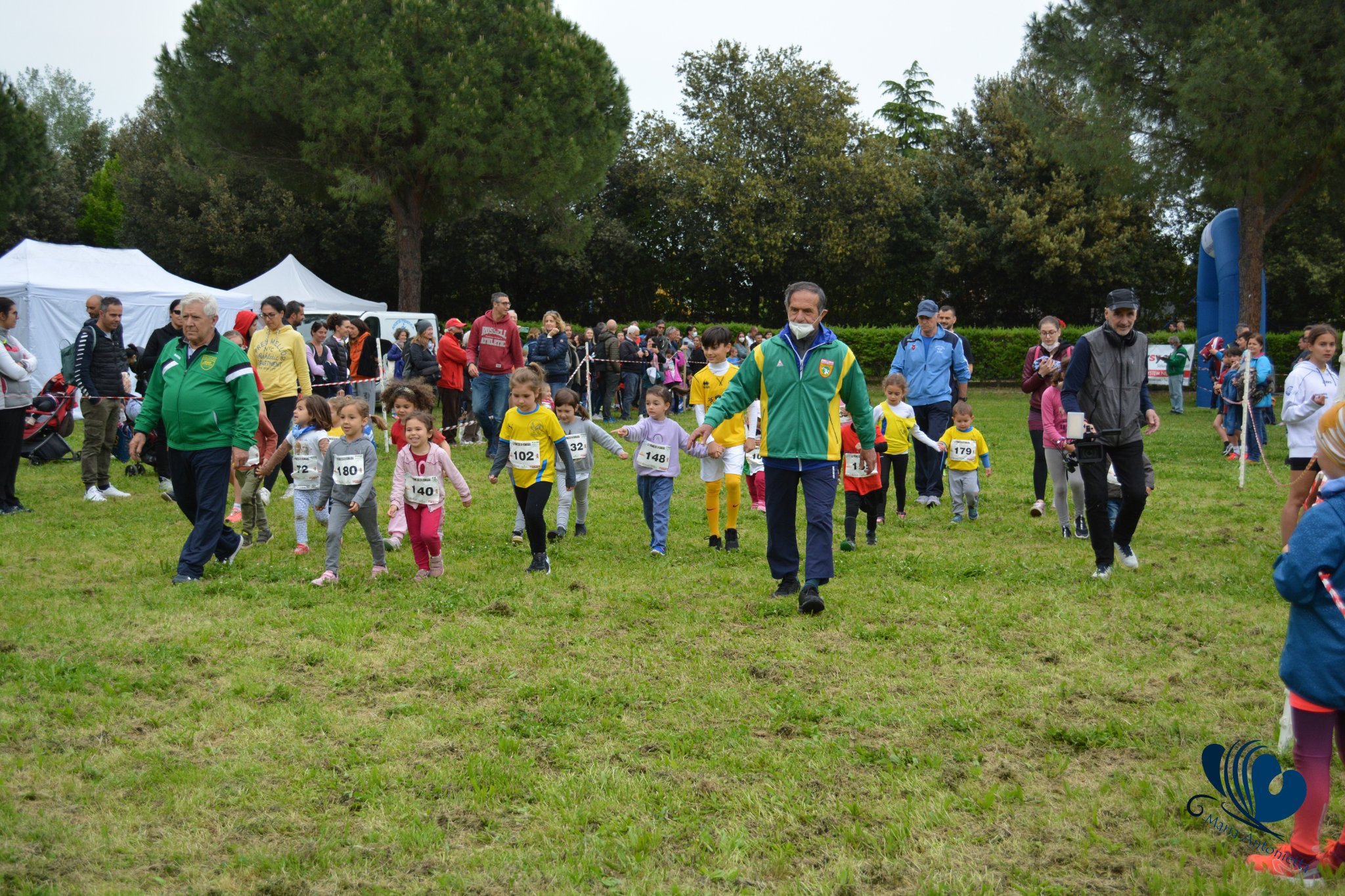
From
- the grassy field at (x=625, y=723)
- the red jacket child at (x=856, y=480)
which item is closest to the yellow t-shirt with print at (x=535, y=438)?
the grassy field at (x=625, y=723)

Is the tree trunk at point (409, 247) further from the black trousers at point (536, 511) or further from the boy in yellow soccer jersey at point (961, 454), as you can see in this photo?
the black trousers at point (536, 511)

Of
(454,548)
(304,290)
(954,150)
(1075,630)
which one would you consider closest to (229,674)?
(454,548)

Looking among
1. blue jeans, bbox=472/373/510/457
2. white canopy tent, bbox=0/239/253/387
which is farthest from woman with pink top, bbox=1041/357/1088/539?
white canopy tent, bbox=0/239/253/387

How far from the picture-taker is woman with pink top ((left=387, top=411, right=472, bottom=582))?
307 inches

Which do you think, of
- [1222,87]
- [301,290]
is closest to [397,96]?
[301,290]

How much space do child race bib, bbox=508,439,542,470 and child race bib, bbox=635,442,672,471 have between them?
3.73 feet

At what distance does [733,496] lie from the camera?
29.9 feet

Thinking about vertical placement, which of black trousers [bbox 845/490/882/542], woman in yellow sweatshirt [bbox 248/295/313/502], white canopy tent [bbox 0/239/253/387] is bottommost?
black trousers [bbox 845/490/882/542]

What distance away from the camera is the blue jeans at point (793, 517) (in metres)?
6.82

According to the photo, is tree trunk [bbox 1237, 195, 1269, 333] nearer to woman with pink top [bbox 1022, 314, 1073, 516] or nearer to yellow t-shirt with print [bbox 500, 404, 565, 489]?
woman with pink top [bbox 1022, 314, 1073, 516]

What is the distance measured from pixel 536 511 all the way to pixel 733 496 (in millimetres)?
1904

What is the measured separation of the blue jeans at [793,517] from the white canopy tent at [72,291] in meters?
15.8

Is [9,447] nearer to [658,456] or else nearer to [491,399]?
[491,399]

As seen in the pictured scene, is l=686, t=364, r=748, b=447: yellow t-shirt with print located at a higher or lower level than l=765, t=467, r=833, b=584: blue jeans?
higher
